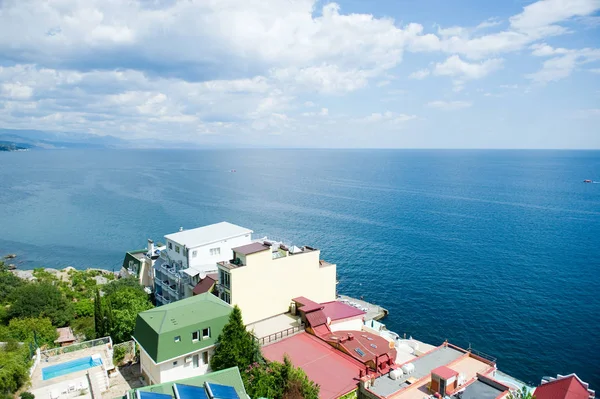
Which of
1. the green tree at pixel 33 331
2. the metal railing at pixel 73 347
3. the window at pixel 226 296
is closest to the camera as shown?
the metal railing at pixel 73 347

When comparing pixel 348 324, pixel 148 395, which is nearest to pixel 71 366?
pixel 148 395

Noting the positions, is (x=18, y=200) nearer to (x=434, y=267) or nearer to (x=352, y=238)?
(x=352, y=238)

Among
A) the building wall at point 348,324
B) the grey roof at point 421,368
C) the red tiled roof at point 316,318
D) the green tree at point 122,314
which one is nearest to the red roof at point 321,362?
the red tiled roof at point 316,318

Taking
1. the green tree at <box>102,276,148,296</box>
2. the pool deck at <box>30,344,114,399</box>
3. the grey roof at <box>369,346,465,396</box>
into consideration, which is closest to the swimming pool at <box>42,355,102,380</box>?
the pool deck at <box>30,344,114,399</box>

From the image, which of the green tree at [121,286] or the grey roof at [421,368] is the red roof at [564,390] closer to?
the grey roof at [421,368]

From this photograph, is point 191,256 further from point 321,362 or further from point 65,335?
point 321,362

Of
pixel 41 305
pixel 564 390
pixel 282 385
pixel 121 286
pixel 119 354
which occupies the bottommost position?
pixel 564 390

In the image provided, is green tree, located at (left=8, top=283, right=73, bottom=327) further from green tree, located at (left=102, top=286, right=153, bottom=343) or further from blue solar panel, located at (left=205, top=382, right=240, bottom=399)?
blue solar panel, located at (left=205, top=382, right=240, bottom=399)
